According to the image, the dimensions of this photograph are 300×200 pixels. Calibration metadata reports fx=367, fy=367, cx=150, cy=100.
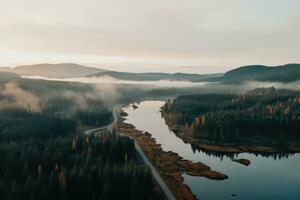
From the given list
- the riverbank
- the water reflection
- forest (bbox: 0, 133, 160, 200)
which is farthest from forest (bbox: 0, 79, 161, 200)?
the water reflection

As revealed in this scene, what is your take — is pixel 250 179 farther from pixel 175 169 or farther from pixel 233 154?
pixel 233 154

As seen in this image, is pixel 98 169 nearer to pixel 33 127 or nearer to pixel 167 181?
pixel 167 181

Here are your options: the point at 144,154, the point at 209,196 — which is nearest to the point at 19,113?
the point at 144,154

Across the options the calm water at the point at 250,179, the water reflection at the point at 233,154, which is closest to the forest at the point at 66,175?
the calm water at the point at 250,179

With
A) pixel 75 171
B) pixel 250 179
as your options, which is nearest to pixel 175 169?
pixel 250 179

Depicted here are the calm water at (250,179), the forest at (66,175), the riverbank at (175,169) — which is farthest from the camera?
the riverbank at (175,169)

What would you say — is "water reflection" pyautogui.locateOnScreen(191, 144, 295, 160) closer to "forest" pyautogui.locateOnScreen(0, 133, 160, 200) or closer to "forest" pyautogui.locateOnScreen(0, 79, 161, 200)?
"forest" pyautogui.locateOnScreen(0, 79, 161, 200)

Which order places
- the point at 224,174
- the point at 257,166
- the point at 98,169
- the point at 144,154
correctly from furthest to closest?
the point at 144,154 → the point at 257,166 → the point at 224,174 → the point at 98,169

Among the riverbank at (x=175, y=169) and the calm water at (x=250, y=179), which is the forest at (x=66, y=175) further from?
the calm water at (x=250, y=179)
